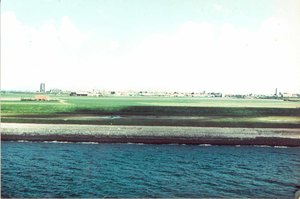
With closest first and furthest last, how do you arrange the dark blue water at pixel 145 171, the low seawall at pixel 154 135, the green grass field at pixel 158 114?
the dark blue water at pixel 145 171 → the low seawall at pixel 154 135 → the green grass field at pixel 158 114

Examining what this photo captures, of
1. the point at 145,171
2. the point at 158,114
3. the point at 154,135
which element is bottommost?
the point at 145,171

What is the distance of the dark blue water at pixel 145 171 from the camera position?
15.2 m

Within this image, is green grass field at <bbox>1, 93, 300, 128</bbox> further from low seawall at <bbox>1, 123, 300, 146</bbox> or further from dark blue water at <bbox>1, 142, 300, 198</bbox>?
dark blue water at <bbox>1, 142, 300, 198</bbox>

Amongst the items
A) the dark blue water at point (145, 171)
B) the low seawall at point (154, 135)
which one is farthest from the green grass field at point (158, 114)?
the dark blue water at point (145, 171)

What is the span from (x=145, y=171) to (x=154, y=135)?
35.2 feet

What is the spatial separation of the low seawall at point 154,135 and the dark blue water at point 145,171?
7.52 feet

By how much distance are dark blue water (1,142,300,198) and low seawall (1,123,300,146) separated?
229cm

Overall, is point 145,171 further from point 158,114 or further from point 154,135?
point 158,114

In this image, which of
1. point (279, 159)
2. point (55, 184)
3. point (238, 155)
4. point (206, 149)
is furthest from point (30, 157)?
point (279, 159)

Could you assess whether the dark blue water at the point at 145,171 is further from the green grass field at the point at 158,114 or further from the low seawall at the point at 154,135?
the green grass field at the point at 158,114

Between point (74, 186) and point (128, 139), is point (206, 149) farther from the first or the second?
point (74, 186)

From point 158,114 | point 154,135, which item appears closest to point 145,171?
point 154,135

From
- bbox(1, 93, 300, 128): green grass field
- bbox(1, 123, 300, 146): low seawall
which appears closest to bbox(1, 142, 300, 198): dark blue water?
bbox(1, 123, 300, 146): low seawall

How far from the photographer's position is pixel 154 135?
29.5 metres
